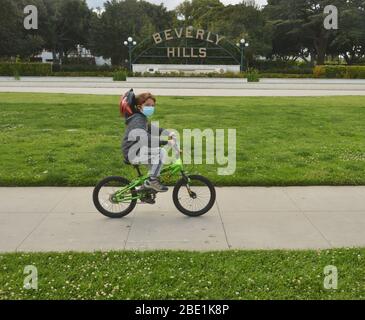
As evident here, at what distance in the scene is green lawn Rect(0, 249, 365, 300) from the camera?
12.3ft

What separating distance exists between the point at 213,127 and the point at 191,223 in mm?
6331

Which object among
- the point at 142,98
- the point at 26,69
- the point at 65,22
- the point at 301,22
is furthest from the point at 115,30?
the point at 142,98

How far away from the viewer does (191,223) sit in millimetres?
5445

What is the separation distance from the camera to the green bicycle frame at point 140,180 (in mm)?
5418

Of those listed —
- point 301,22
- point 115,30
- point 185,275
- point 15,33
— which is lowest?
point 185,275

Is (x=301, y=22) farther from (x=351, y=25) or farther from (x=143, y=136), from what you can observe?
(x=143, y=136)

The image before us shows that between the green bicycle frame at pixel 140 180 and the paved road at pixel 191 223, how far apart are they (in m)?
0.26

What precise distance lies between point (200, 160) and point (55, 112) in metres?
7.08

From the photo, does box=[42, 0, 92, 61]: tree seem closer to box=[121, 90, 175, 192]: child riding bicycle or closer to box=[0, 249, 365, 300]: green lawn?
box=[121, 90, 175, 192]: child riding bicycle

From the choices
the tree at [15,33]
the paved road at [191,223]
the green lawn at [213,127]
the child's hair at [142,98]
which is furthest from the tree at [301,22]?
the child's hair at [142,98]
